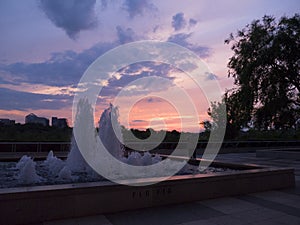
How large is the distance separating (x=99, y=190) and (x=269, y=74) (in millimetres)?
14755

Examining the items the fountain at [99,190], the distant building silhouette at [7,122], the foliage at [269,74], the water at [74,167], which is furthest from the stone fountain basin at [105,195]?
the distant building silhouette at [7,122]

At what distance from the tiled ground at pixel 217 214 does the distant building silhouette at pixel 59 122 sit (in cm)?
2226

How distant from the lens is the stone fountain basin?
188 inches

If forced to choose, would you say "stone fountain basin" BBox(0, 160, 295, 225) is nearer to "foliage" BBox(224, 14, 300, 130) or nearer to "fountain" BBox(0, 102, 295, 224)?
"fountain" BBox(0, 102, 295, 224)

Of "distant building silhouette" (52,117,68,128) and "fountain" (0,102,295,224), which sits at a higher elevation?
"distant building silhouette" (52,117,68,128)

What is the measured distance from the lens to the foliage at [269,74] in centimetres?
1645

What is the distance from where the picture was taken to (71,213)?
511 centimetres

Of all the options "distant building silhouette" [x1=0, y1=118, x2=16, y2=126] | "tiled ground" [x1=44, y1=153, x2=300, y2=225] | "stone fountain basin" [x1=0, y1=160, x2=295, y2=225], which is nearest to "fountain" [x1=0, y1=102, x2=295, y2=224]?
"stone fountain basin" [x1=0, y1=160, x2=295, y2=225]

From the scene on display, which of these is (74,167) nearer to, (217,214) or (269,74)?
(217,214)

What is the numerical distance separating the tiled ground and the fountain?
193 mm

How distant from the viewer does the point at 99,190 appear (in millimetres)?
5367

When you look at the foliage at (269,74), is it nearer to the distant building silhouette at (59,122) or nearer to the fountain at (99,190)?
the fountain at (99,190)

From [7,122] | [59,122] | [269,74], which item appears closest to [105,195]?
[269,74]

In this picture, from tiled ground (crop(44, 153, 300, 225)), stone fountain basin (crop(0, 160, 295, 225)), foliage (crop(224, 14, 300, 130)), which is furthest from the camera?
foliage (crop(224, 14, 300, 130))
